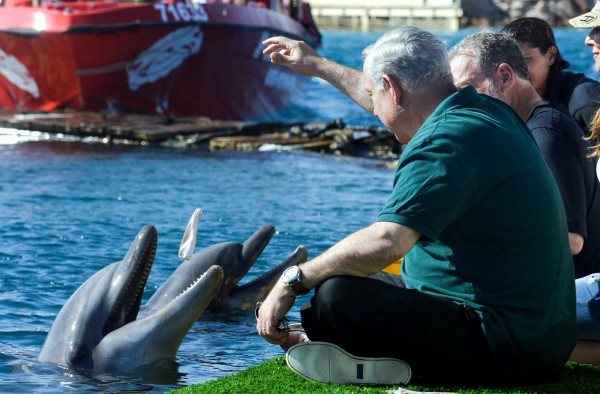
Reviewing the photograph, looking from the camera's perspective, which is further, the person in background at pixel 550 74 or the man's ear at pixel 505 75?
the person in background at pixel 550 74

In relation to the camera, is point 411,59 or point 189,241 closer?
point 411,59

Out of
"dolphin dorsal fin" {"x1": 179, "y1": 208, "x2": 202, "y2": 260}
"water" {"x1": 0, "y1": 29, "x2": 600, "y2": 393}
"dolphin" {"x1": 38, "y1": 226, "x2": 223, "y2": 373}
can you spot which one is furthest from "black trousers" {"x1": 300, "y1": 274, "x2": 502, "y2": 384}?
"water" {"x1": 0, "y1": 29, "x2": 600, "y2": 393}

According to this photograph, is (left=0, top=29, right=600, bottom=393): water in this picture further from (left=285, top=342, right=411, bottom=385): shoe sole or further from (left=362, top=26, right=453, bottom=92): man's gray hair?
(left=362, top=26, right=453, bottom=92): man's gray hair

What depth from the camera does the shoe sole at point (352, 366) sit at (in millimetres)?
4094

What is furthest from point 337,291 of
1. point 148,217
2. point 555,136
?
point 148,217

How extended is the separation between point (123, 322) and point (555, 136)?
94.1 inches

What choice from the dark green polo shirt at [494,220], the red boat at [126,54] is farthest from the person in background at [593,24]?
the red boat at [126,54]

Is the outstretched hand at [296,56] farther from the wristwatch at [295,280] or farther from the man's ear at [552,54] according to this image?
the wristwatch at [295,280]

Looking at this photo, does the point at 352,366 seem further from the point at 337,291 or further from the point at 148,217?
the point at 148,217

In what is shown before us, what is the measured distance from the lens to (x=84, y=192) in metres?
12.3

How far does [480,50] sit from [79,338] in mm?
2461

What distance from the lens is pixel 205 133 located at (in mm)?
16484

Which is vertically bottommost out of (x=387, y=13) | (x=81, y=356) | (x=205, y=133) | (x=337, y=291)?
(x=387, y=13)

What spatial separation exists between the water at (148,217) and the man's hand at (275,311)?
1545 millimetres
